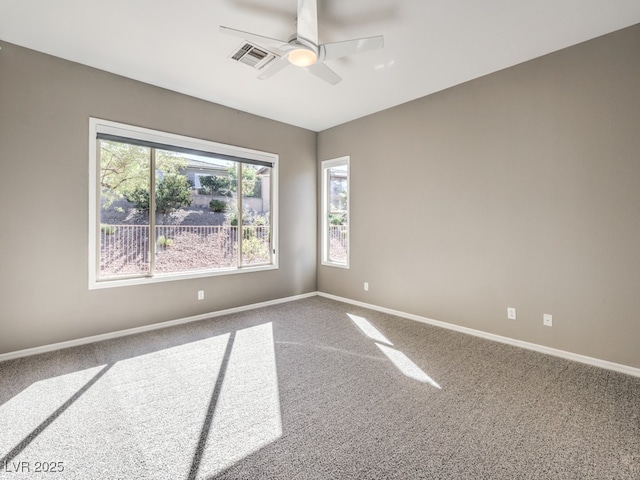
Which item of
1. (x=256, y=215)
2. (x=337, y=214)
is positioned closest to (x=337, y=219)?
(x=337, y=214)

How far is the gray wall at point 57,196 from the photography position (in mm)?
2721

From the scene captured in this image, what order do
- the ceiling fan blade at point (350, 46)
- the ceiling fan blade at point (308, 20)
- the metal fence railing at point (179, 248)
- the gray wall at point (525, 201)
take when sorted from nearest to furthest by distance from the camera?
the ceiling fan blade at point (308, 20), the ceiling fan blade at point (350, 46), the gray wall at point (525, 201), the metal fence railing at point (179, 248)

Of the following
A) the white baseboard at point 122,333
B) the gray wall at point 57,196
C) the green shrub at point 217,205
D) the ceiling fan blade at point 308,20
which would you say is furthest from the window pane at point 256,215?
the ceiling fan blade at point 308,20

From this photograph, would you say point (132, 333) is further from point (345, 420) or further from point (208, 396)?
point (345, 420)

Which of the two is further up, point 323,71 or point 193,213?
point 323,71

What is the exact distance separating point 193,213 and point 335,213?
224 cm

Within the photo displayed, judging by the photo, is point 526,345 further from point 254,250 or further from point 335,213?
point 254,250

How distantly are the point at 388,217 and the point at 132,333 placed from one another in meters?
3.43

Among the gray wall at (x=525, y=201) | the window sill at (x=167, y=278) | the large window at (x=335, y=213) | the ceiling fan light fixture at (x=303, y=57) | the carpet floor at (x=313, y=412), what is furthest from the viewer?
the large window at (x=335, y=213)

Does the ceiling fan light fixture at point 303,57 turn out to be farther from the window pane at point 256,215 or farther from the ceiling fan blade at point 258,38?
the window pane at point 256,215

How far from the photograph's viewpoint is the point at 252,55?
111 inches

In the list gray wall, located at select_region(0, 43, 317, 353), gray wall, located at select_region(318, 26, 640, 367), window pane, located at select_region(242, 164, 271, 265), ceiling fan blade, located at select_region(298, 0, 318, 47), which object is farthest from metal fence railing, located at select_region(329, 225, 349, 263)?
Answer: ceiling fan blade, located at select_region(298, 0, 318, 47)

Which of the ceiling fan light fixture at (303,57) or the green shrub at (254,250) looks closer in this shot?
the ceiling fan light fixture at (303,57)

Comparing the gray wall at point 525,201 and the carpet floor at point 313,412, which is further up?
the gray wall at point 525,201
